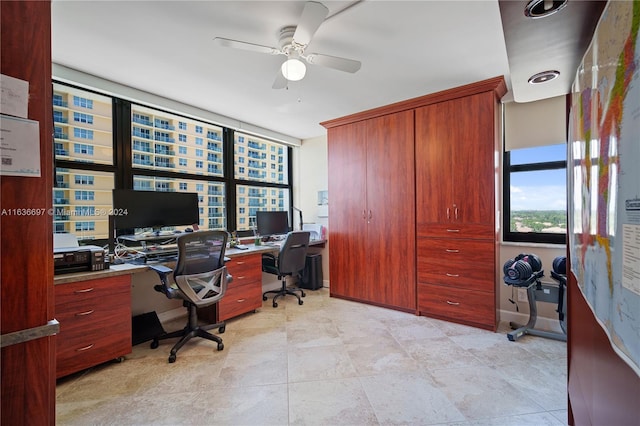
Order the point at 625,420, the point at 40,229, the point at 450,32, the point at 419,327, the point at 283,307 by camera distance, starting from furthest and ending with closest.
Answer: the point at 283,307 < the point at 419,327 < the point at 450,32 < the point at 40,229 < the point at 625,420

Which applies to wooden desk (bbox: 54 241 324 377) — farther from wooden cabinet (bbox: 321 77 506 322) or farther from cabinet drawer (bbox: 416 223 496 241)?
cabinet drawer (bbox: 416 223 496 241)

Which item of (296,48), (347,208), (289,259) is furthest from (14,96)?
(347,208)

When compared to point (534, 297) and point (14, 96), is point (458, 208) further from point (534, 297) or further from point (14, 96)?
point (14, 96)

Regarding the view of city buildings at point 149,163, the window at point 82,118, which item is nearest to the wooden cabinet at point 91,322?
the view of city buildings at point 149,163

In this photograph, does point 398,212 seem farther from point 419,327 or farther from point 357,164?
point 419,327

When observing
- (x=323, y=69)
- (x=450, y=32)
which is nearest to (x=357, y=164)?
(x=323, y=69)

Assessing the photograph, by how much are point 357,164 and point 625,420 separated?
333 cm

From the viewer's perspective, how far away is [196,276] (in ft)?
8.09

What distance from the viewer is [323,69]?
2525mm

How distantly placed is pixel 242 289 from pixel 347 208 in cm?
175

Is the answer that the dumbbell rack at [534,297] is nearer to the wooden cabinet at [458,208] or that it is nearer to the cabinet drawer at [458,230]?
the wooden cabinet at [458,208]

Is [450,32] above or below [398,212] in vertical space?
above

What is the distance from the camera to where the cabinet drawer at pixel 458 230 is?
2.81m

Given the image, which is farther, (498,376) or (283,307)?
(283,307)
